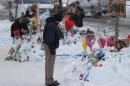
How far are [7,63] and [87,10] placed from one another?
72.4ft

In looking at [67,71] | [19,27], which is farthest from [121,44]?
[19,27]

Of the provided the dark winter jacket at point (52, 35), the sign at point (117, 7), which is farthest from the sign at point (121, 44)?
the dark winter jacket at point (52, 35)

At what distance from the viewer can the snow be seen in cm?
1139

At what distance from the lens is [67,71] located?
13.2 m

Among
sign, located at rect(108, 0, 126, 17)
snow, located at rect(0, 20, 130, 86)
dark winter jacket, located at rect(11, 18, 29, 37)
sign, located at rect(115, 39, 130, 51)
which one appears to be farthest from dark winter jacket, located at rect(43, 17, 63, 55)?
dark winter jacket, located at rect(11, 18, 29, 37)

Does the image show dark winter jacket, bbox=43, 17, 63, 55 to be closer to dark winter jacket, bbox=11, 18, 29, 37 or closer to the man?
the man

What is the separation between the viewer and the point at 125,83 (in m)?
11.0

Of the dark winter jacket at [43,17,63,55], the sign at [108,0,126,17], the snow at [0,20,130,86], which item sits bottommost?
the snow at [0,20,130,86]

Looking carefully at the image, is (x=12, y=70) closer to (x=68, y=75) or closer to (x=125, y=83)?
(x=68, y=75)

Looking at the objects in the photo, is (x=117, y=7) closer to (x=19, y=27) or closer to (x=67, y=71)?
(x=67, y=71)

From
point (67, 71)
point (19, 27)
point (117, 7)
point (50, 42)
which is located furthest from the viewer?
point (19, 27)

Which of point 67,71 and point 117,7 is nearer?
point 67,71

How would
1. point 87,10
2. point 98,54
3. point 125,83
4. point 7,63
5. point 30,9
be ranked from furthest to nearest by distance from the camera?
point 87,10 < point 30,9 < point 7,63 < point 98,54 < point 125,83

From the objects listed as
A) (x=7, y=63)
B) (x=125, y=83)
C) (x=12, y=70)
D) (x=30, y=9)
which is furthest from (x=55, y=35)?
(x=30, y=9)
